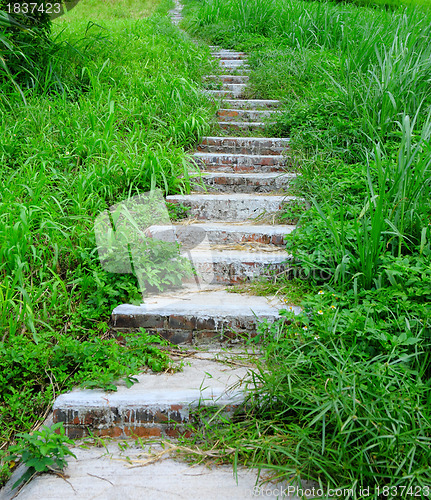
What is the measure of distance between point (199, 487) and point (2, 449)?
2.90ft

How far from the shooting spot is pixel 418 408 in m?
1.36

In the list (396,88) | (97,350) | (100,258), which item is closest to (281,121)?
(396,88)

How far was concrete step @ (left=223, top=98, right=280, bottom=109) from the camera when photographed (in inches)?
187

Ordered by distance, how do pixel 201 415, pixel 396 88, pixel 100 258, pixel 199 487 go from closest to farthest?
pixel 199 487 → pixel 201 415 → pixel 100 258 → pixel 396 88

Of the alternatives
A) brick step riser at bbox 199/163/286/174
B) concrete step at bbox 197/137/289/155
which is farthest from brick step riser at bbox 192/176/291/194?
concrete step at bbox 197/137/289/155

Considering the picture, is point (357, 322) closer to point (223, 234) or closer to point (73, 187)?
point (223, 234)

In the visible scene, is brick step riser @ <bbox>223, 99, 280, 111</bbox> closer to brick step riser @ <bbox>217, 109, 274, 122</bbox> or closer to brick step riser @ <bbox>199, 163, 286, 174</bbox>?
brick step riser @ <bbox>217, 109, 274, 122</bbox>

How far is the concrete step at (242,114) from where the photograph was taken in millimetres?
4543

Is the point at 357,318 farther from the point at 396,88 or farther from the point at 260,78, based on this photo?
the point at 260,78

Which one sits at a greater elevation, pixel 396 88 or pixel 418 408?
pixel 396 88

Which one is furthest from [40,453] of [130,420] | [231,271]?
[231,271]

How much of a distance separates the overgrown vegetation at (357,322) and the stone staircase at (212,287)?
0.17 m

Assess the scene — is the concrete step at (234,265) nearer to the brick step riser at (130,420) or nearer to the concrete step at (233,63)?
the brick step riser at (130,420)
